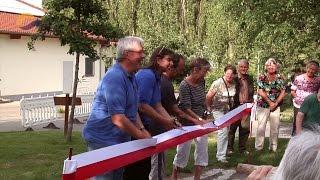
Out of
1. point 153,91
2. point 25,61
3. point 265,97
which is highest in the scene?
point 153,91

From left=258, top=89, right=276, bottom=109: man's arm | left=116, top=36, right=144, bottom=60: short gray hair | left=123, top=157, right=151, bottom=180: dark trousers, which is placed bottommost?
left=123, top=157, right=151, bottom=180: dark trousers

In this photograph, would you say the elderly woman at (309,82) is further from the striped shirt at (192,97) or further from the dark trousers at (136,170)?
the dark trousers at (136,170)

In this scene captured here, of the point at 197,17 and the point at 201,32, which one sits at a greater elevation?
the point at 197,17

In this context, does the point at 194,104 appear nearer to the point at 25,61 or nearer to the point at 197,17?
the point at 25,61

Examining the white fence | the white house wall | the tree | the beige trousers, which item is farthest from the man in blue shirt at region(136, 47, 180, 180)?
the white house wall

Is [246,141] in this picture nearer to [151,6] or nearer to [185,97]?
[185,97]

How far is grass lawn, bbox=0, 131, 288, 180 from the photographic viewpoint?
320 inches

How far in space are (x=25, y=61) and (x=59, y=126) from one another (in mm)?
13619

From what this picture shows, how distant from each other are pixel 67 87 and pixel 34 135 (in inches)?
56.4

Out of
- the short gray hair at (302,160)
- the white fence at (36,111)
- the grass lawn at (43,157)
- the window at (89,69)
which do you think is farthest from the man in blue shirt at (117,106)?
the window at (89,69)

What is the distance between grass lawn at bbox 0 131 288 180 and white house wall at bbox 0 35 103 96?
17210 mm

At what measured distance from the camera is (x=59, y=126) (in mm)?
17719

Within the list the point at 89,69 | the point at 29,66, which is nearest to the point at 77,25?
the point at 29,66

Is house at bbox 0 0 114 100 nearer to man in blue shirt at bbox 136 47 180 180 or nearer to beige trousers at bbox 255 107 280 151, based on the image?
beige trousers at bbox 255 107 280 151
